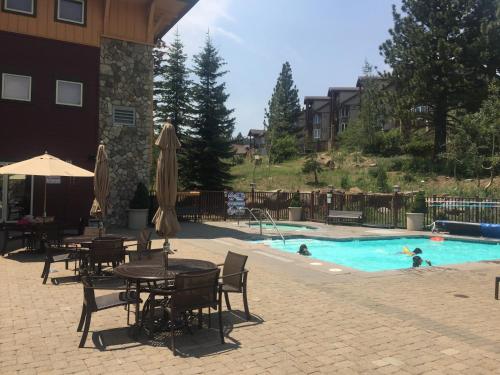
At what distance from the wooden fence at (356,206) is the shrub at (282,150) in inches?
819

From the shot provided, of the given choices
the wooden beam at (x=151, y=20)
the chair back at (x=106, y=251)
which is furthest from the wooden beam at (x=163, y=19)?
the chair back at (x=106, y=251)

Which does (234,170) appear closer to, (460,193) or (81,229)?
(460,193)

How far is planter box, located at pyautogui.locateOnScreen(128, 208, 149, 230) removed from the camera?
674 inches

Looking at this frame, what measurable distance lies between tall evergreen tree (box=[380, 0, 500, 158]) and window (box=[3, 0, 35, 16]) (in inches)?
950

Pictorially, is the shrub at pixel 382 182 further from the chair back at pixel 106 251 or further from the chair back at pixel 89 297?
the chair back at pixel 89 297

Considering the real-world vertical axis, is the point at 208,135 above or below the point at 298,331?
above

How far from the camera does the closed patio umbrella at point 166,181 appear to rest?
5.67 meters

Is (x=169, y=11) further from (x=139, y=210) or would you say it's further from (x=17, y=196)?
Answer: (x=17, y=196)

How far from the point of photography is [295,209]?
21.9 m

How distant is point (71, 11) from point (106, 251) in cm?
1276

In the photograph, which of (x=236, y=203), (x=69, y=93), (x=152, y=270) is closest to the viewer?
(x=152, y=270)

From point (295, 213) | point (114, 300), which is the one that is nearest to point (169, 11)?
point (295, 213)

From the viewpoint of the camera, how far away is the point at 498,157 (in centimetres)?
2227

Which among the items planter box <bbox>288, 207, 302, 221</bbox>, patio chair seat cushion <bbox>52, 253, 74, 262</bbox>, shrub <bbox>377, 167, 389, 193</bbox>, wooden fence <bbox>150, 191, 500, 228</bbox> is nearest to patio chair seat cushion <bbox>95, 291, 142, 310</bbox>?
patio chair seat cushion <bbox>52, 253, 74, 262</bbox>
